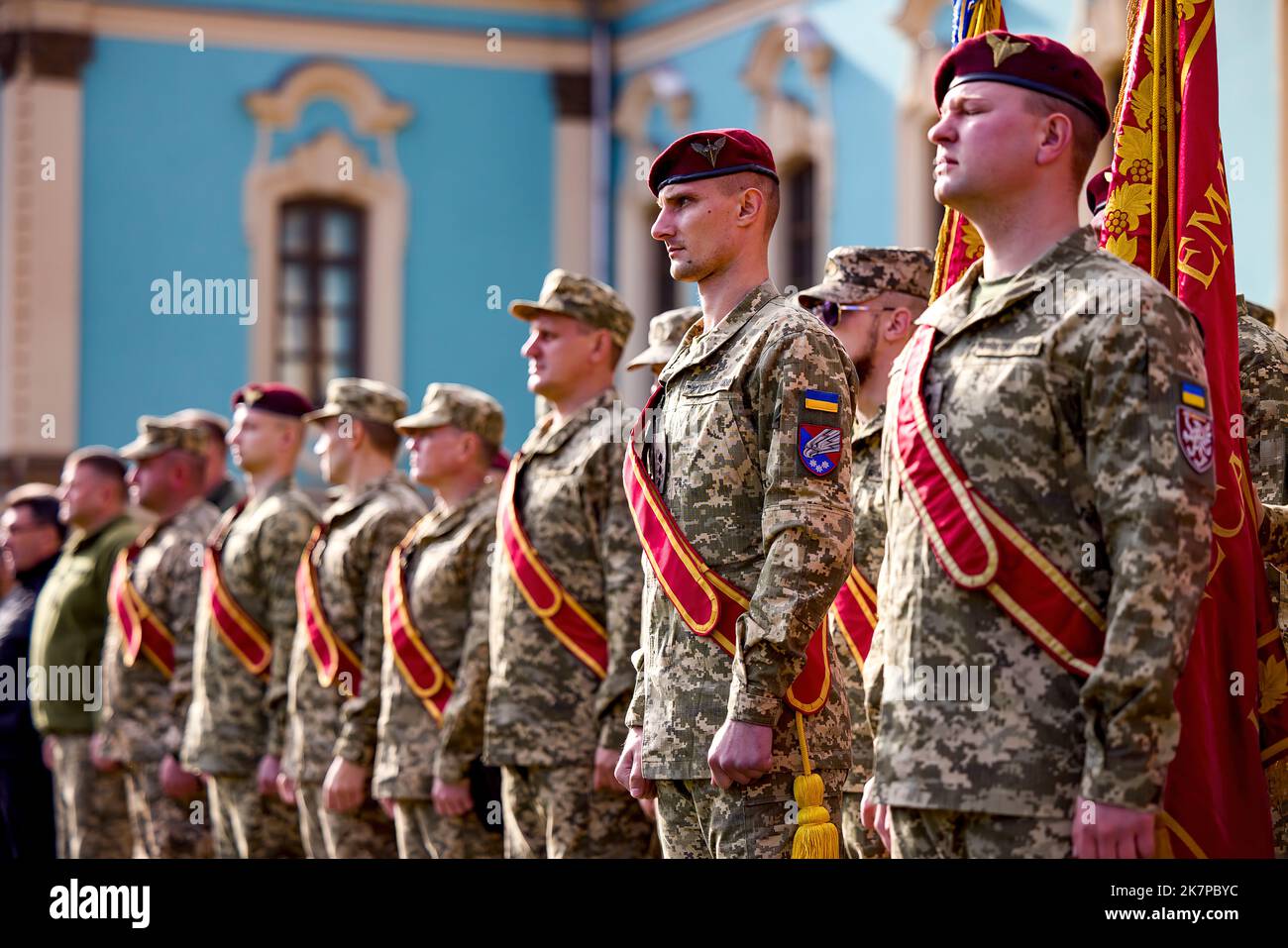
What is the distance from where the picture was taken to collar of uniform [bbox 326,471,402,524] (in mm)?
7723

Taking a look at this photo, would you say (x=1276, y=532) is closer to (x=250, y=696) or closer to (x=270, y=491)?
(x=250, y=696)

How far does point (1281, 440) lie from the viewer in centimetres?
490

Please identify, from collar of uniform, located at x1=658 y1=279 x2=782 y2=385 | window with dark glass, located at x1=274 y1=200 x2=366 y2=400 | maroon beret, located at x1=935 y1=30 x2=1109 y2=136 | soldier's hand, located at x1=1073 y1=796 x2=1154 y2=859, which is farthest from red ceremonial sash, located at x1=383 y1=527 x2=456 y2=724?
window with dark glass, located at x1=274 y1=200 x2=366 y2=400

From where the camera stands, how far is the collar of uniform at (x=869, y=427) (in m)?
5.50

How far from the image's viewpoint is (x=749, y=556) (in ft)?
14.6

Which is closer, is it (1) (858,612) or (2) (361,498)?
(1) (858,612)

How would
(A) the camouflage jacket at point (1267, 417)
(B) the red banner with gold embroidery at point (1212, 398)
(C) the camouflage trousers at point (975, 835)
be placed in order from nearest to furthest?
(C) the camouflage trousers at point (975, 835) → (B) the red banner with gold embroidery at point (1212, 398) → (A) the camouflage jacket at point (1267, 417)

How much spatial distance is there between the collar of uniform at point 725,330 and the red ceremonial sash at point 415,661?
2.47m

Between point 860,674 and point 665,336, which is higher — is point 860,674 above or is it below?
below

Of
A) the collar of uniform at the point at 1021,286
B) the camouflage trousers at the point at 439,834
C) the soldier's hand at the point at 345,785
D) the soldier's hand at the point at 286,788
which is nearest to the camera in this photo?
the collar of uniform at the point at 1021,286

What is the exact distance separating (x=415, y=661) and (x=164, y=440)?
2819 mm
